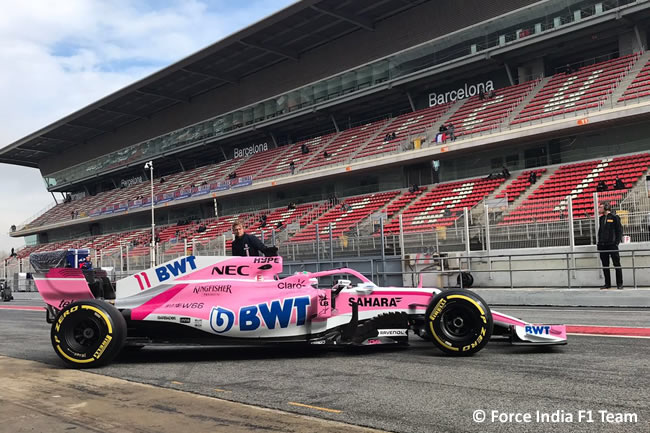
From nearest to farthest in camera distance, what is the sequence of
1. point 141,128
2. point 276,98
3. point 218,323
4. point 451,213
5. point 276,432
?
1. point 276,432
2. point 218,323
3. point 451,213
4. point 276,98
5. point 141,128

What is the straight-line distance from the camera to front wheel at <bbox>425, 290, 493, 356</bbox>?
598 centimetres

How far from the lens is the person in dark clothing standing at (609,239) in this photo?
13.2 m

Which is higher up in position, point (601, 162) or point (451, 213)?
point (601, 162)

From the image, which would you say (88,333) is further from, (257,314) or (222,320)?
(257,314)

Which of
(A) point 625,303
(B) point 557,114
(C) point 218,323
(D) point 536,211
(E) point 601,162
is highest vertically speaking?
(B) point 557,114

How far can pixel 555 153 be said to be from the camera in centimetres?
2598

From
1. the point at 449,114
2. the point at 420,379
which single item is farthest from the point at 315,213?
the point at 420,379

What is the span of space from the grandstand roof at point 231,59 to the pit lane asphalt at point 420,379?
27852 millimetres

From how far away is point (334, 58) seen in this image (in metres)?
36.4

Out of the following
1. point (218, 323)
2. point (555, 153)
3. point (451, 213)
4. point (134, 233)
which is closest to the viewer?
point (218, 323)

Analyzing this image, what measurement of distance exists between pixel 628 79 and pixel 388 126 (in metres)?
13.5

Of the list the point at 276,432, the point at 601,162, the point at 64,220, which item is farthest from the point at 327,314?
the point at 64,220

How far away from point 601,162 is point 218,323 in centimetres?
2154

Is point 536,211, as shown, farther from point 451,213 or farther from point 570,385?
point 570,385
